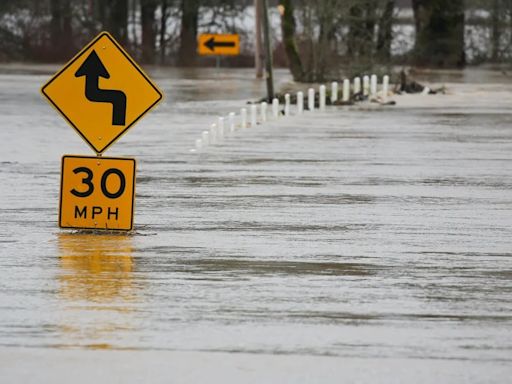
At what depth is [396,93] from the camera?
46.4 meters

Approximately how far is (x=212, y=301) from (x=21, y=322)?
58.6 inches

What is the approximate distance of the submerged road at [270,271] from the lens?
9.32m

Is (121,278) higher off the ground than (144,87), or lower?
lower

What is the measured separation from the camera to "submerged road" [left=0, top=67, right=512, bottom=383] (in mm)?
9320

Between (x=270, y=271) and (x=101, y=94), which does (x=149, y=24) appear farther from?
(x=270, y=271)

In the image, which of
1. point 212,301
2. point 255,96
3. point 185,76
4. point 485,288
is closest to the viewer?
point 212,301

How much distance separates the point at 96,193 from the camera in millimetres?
15461

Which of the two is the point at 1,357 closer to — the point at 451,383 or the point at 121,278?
the point at 451,383

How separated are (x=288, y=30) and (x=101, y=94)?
131 ft

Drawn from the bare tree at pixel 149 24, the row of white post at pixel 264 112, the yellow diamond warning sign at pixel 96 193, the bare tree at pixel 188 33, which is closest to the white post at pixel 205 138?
the row of white post at pixel 264 112

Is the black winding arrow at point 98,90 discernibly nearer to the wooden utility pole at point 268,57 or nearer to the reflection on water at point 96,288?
the reflection on water at point 96,288

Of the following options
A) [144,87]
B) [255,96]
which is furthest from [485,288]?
[255,96]

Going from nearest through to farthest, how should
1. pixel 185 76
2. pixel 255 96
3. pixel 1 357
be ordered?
1. pixel 1 357
2. pixel 255 96
3. pixel 185 76

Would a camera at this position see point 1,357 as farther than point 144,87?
No
